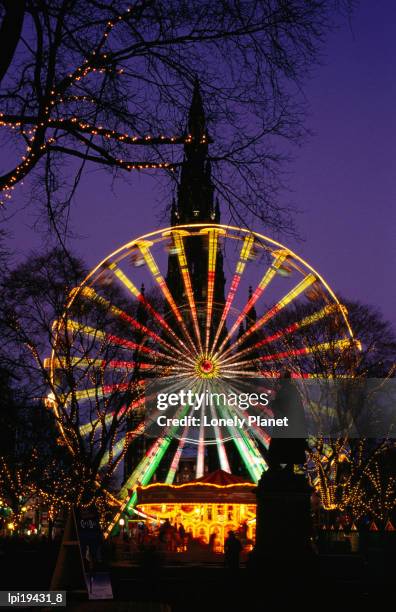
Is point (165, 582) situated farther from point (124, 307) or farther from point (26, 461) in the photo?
point (26, 461)

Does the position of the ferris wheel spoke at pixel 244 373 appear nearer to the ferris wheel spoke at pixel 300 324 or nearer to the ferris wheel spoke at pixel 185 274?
the ferris wheel spoke at pixel 300 324

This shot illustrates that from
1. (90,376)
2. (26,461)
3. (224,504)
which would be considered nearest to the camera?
(90,376)

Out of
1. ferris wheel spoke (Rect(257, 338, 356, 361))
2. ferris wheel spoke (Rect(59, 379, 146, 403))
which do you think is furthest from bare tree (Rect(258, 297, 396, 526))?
ferris wheel spoke (Rect(59, 379, 146, 403))

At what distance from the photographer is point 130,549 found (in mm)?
34594

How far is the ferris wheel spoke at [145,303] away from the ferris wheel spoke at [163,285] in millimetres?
370

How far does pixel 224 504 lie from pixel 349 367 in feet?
24.3

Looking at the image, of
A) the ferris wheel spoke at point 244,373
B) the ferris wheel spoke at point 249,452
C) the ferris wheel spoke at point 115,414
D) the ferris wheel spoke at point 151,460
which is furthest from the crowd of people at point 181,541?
the ferris wheel spoke at point 244,373

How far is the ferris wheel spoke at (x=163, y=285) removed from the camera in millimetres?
35188

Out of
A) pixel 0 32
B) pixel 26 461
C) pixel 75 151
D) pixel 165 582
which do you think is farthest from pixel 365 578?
pixel 26 461

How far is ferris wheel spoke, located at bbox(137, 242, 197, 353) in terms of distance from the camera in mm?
35188

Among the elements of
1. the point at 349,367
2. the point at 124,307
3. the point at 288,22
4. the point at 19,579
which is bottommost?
the point at 19,579

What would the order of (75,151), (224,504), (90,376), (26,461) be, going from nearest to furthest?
(75,151) < (90,376) < (224,504) < (26,461)

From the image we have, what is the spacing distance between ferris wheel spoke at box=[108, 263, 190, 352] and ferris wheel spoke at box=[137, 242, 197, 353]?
37 cm

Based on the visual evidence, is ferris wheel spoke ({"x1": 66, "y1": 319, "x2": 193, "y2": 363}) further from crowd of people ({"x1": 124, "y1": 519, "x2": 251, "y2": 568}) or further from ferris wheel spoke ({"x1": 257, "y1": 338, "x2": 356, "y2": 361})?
crowd of people ({"x1": 124, "y1": 519, "x2": 251, "y2": 568})
